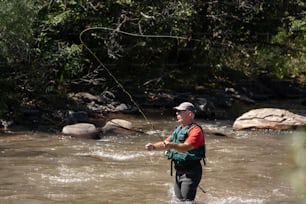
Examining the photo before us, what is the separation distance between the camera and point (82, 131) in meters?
13.4

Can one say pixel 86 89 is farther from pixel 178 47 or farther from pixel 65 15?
pixel 178 47

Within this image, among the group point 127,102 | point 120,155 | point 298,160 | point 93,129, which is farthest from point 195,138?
point 127,102

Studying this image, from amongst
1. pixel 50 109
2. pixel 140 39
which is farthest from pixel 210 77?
pixel 50 109

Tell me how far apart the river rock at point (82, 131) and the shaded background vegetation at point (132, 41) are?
179 centimetres

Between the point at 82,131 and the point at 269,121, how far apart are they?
16.5 feet

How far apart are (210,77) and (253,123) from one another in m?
7.32

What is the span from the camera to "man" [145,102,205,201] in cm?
661

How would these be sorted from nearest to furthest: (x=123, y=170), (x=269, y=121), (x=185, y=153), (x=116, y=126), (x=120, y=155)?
(x=185, y=153)
(x=123, y=170)
(x=120, y=155)
(x=116, y=126)
(x=269, y=121)

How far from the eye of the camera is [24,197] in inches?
324

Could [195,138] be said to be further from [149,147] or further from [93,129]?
[93,129]

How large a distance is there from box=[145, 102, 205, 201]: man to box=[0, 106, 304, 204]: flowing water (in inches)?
47.0

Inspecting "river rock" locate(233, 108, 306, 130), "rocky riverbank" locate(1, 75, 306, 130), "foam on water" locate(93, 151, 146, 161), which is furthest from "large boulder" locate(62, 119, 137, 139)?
"river rock" locate(233, 108, 306, 130)

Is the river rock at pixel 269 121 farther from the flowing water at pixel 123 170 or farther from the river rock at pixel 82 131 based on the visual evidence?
the river rock at pixel 82 131

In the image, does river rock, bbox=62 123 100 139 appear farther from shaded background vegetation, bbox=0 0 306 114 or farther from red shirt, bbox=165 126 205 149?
red shirt, bbox=165 126 205 149
